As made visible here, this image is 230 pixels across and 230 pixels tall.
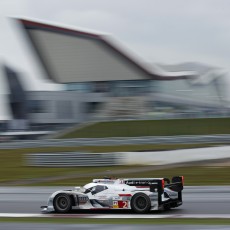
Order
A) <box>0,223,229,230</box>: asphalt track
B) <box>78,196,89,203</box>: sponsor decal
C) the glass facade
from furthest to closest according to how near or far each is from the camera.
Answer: the glass facade → <box>78,196,89,203</box>: sponsor decal → <box>0,223,229,230</box>: asphalt track

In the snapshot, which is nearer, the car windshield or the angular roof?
the car windshield

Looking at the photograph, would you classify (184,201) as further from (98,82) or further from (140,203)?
(98,82)

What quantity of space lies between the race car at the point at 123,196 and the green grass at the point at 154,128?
56340 millimetres

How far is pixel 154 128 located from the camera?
75.2 m

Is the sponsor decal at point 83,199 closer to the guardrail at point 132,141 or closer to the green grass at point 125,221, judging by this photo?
the green grass at point 125,221

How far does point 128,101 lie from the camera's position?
92.6 m

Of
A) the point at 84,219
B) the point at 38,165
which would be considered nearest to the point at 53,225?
the point at 84,219

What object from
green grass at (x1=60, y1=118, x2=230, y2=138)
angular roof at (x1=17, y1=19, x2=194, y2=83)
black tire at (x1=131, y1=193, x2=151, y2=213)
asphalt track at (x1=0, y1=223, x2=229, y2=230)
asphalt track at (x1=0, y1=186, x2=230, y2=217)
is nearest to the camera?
asphalt track at (x1=0, y1=223, x2=229, y2=230)

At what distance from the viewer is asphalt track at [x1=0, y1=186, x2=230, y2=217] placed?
1489 centimetres

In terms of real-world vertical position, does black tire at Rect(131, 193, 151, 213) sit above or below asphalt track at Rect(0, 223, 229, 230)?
above

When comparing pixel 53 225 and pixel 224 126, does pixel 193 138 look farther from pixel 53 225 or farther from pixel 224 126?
pixel 53 225

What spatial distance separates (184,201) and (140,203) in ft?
11.1

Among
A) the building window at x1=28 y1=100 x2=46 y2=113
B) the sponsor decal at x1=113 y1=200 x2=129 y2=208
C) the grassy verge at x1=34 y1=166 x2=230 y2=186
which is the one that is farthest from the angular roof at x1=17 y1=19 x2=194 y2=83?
the sponsor decal at x1=113 y1=200 x2=129 y2=208

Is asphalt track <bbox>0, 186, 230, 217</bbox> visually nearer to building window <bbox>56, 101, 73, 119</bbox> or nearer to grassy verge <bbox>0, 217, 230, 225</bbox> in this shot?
grassy verge <bbox>0, 217, 230, 225</bbox>
